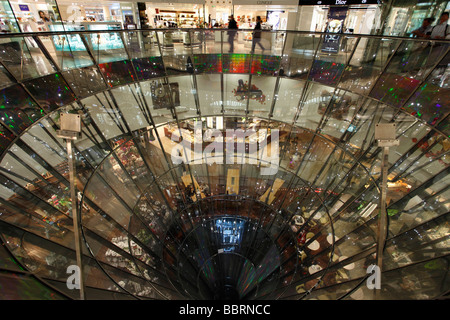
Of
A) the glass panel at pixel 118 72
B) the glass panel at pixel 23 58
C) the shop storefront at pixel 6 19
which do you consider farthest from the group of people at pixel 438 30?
the shop storefront at pixel 6 19

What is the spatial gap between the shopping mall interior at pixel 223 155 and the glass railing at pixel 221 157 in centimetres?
9

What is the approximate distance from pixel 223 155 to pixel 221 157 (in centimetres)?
25

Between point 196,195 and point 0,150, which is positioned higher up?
point 196,195

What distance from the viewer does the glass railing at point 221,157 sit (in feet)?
33.5

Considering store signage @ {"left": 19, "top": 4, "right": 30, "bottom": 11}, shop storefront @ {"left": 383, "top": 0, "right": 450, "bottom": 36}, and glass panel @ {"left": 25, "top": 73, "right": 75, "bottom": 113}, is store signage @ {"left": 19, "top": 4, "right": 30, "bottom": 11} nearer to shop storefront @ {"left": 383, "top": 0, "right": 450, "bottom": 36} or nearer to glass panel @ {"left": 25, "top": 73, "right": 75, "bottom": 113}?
glass panel @ {"left": 25, "top": 73, "right": 75, "bottom": 113}

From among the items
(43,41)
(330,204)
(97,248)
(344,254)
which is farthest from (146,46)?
(344,254)

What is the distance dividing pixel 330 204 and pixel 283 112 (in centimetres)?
787

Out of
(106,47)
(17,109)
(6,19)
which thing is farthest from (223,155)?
(6,19)

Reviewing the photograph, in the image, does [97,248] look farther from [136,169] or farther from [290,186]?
[290,186]

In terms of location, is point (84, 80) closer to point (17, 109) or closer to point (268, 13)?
point (17, 109)

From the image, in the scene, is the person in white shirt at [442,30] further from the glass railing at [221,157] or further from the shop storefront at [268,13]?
the shop storefront at [268,13]

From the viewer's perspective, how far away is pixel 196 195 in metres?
19.2

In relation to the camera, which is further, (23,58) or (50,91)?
(50,91)

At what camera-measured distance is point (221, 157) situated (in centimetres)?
2078
